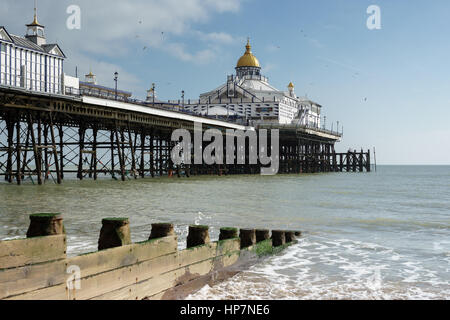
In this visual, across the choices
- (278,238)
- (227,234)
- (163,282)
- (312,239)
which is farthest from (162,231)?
(312,239)

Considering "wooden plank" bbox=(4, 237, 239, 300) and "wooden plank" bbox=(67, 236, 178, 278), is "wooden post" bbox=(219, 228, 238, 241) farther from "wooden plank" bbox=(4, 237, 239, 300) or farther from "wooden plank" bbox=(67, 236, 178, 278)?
"wooden plank" bbox=(67, 236, 178, 278)

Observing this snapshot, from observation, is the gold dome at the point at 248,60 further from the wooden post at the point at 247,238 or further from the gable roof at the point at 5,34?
the wooden post at the point at 247,238

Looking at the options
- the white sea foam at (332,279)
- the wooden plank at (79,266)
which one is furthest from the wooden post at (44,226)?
the white sea foam at (332,279)

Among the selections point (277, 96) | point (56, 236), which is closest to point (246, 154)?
point (277, 96)

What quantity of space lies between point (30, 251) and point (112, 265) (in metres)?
→ 1.14

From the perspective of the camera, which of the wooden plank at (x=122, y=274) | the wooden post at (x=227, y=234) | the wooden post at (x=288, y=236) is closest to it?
the wooden plank at (x=122, y=274)

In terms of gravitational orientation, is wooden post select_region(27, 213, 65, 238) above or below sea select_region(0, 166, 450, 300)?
above

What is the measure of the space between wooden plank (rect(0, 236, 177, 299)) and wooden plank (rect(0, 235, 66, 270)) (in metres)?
0.06

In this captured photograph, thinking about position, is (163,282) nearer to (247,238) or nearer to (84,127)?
(247,238)

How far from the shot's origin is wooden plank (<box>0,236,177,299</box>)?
5043mm

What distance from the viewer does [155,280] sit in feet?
22.2

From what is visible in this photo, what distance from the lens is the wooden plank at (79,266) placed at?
5.04m

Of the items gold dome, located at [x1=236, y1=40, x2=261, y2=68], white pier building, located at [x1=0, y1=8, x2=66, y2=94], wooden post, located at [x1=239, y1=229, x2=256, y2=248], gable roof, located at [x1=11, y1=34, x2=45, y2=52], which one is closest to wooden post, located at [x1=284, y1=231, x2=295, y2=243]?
wooden post, located at [x1=239, y1=229, x2=256, y2=248]
